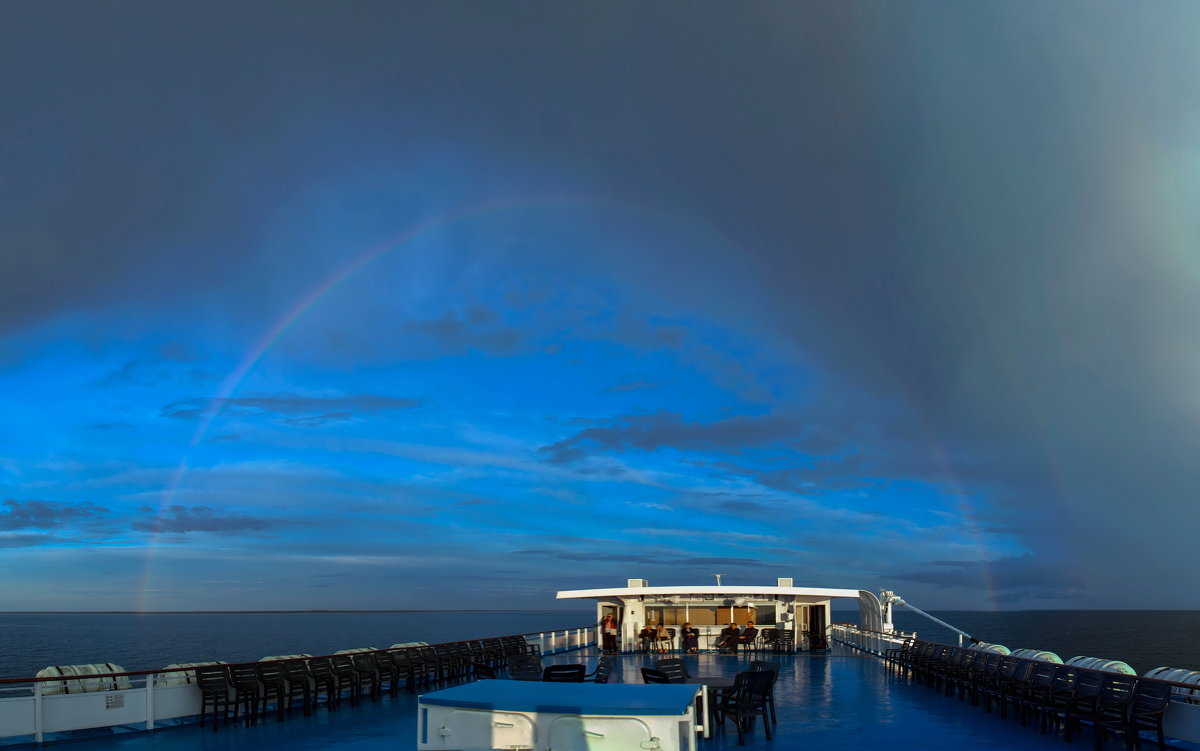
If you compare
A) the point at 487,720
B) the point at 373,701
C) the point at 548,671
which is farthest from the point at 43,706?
the point at 487,720

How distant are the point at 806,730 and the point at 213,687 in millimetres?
6877

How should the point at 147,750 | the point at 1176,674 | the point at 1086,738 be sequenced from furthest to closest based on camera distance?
1. the point at 1176,674
2. the point at 1086,738
3. the point at 147,750

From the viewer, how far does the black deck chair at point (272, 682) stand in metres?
11.3

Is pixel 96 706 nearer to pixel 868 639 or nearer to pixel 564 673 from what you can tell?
pixel 564 673

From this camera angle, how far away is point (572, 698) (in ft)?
20.5

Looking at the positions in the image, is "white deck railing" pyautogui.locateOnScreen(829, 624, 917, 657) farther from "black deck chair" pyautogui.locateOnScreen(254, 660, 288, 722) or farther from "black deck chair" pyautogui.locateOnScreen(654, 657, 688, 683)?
"black deck chair" pyautogui.locateOnScreen(254, 660, 288, 722)

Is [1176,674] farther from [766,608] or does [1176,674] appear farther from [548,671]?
[766,608]

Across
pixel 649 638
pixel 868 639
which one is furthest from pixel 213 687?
pixel 868 639

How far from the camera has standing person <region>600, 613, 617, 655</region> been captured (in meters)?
22.8

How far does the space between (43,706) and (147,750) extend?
1496mm

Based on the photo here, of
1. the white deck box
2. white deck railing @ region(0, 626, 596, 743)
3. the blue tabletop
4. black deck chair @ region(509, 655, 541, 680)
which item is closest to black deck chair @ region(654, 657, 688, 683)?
black deck chair @ region(509, 655, 541, 680)

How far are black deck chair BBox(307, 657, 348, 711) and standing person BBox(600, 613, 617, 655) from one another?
424 inches

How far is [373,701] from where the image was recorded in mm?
12945

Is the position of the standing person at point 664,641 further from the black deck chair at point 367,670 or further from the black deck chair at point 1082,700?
the black deck chair at point 1082,700
